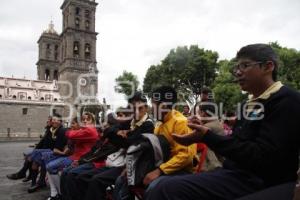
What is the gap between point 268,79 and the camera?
9.43ft

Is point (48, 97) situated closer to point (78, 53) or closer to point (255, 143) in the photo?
point (78, 53)

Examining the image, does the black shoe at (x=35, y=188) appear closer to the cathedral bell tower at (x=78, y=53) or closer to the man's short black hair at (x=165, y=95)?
the man's short black hair at (x=165, y=95)

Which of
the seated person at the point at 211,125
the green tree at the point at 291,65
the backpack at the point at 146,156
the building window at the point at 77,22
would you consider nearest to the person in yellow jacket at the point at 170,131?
the backpack at the point at 146,156

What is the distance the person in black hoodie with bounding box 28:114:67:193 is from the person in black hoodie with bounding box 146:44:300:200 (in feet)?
18.6

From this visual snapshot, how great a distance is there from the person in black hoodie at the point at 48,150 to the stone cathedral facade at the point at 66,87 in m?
54.0

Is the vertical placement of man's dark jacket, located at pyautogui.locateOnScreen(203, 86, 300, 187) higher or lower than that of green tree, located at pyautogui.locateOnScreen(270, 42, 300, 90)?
lower

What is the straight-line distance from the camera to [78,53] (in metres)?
65.8

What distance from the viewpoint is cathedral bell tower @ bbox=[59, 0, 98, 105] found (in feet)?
212

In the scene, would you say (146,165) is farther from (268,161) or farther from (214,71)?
(214,71)

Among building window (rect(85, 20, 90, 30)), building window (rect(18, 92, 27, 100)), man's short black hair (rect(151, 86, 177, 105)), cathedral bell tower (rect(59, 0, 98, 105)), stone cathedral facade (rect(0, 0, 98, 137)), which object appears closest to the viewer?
man's short black hair (rect(151, 86, 177, 105))

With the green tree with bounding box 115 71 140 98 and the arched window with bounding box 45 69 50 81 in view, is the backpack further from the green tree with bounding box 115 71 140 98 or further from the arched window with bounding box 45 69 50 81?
the arched window with bounding box 45 69 50 81

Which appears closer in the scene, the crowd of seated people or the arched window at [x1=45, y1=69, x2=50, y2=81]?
the crowd of seated people

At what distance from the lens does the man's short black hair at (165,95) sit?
4.47 meters

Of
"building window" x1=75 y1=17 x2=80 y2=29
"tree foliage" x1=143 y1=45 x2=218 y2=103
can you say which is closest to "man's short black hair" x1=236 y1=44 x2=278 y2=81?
"tree foliage" x1=143 y1=45 x2=218 y2=103
